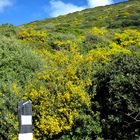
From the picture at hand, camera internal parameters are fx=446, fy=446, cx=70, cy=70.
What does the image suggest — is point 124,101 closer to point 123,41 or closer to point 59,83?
point 59,83

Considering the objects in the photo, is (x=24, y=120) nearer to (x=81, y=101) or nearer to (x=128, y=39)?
(x=81, y=101)

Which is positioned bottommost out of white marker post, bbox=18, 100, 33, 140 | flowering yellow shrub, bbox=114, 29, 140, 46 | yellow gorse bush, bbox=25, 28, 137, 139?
white marker post, bbox=18, 100, 33, 140

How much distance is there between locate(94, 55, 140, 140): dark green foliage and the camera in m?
14.8

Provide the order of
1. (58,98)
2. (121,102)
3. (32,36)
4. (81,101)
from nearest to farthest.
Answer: (121,102) < (58,98) < (81,101) < (32,36)

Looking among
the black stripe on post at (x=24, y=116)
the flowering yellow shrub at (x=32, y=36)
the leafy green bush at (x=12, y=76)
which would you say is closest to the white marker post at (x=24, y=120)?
the black stripe on post at (x=24, y=116)

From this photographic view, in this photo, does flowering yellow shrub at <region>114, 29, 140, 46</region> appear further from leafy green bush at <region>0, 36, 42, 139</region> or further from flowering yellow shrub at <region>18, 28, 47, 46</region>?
leafy green bush at <region>0, 36, 42, 139</region>

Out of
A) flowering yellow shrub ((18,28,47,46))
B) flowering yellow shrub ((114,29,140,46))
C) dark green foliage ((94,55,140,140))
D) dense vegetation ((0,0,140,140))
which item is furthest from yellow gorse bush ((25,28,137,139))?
flowering yellow shrub ((114,29,140,46))

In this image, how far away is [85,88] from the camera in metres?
15.7

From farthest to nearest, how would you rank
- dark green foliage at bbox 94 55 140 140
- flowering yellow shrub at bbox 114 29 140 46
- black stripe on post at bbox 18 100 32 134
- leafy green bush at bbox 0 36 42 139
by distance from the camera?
flowering yellow shrub at bbox 114 29 140 46 → leafy green bush at bbox 0 36 42 139 → dark green foliage at bbox 94 55 140 140 → black stripe on post at bbox 18 100 32 134

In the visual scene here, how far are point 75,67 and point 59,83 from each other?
1.05 metres

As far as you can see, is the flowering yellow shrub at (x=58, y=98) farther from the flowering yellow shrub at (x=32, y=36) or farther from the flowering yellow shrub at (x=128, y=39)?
the flowering yellow shrub at (x=128, y=39)

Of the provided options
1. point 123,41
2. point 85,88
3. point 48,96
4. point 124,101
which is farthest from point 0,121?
point 123,41

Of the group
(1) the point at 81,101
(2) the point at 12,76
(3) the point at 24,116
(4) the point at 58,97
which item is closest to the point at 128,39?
(2) the point at 12,76

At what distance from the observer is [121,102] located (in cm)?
1486
